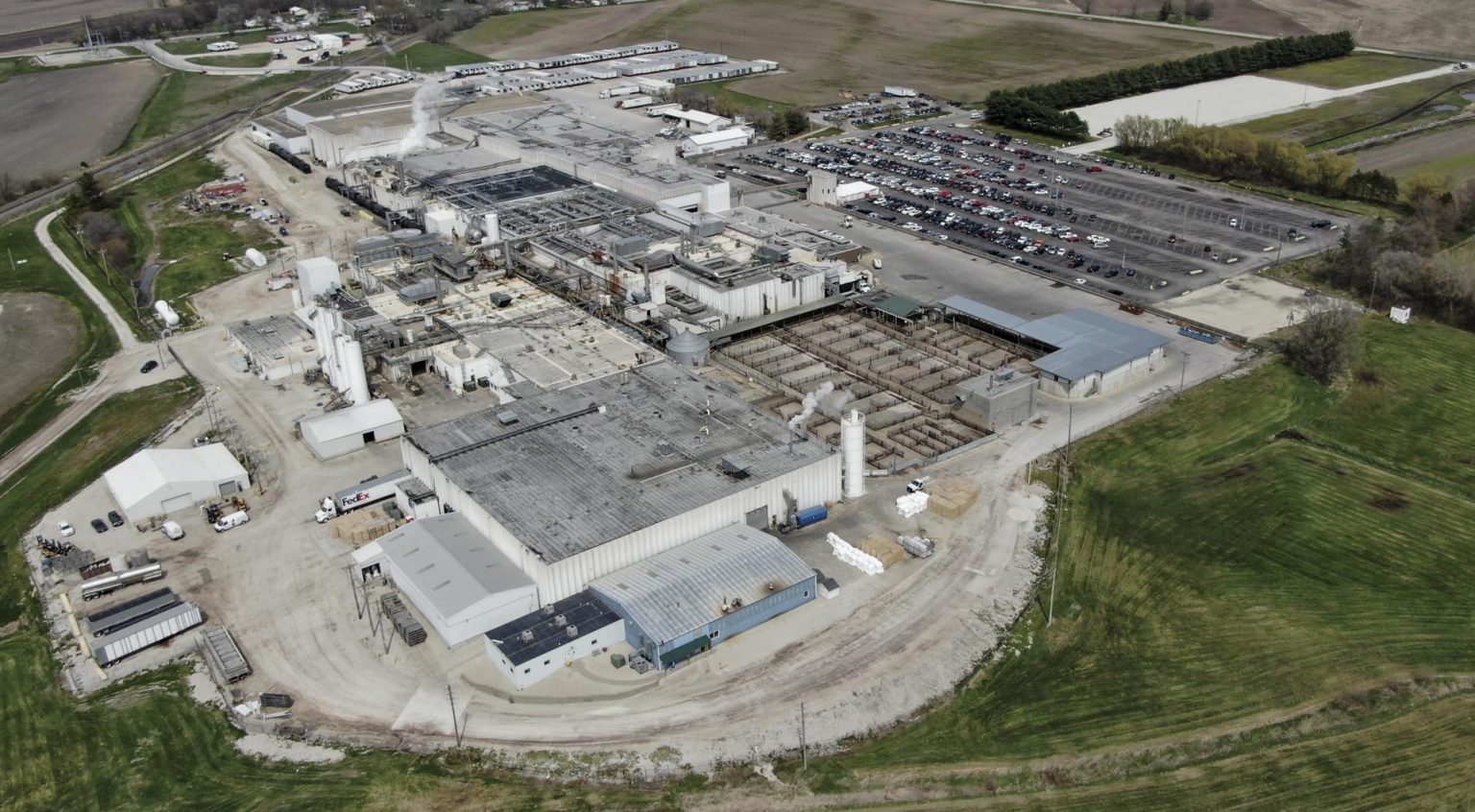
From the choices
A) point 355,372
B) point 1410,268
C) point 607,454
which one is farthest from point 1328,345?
point 355,372

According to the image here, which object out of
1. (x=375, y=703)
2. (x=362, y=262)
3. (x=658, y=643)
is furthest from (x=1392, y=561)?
(x=362, y=262)

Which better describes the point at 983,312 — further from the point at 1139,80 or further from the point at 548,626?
the point at 1139,80

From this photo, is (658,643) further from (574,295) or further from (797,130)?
(797,130)

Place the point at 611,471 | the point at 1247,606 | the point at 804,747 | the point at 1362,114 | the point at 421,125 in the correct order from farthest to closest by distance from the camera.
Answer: the point at 1362,114 < the point at 421,125 < the point at 611,471 < the point at 1247,606 < the point at 804,747

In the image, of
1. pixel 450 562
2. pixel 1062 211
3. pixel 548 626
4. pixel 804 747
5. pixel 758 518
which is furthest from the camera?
pixel 1062 211

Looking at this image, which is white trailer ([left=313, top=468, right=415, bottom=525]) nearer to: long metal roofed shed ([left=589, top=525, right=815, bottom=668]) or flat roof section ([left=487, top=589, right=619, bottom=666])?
flat roof section ([left=487, top=589, right=619, bottom=666])

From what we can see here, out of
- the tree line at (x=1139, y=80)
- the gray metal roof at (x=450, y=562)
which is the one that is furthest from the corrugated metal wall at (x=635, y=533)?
the tree line at (x=1139, y=80)
